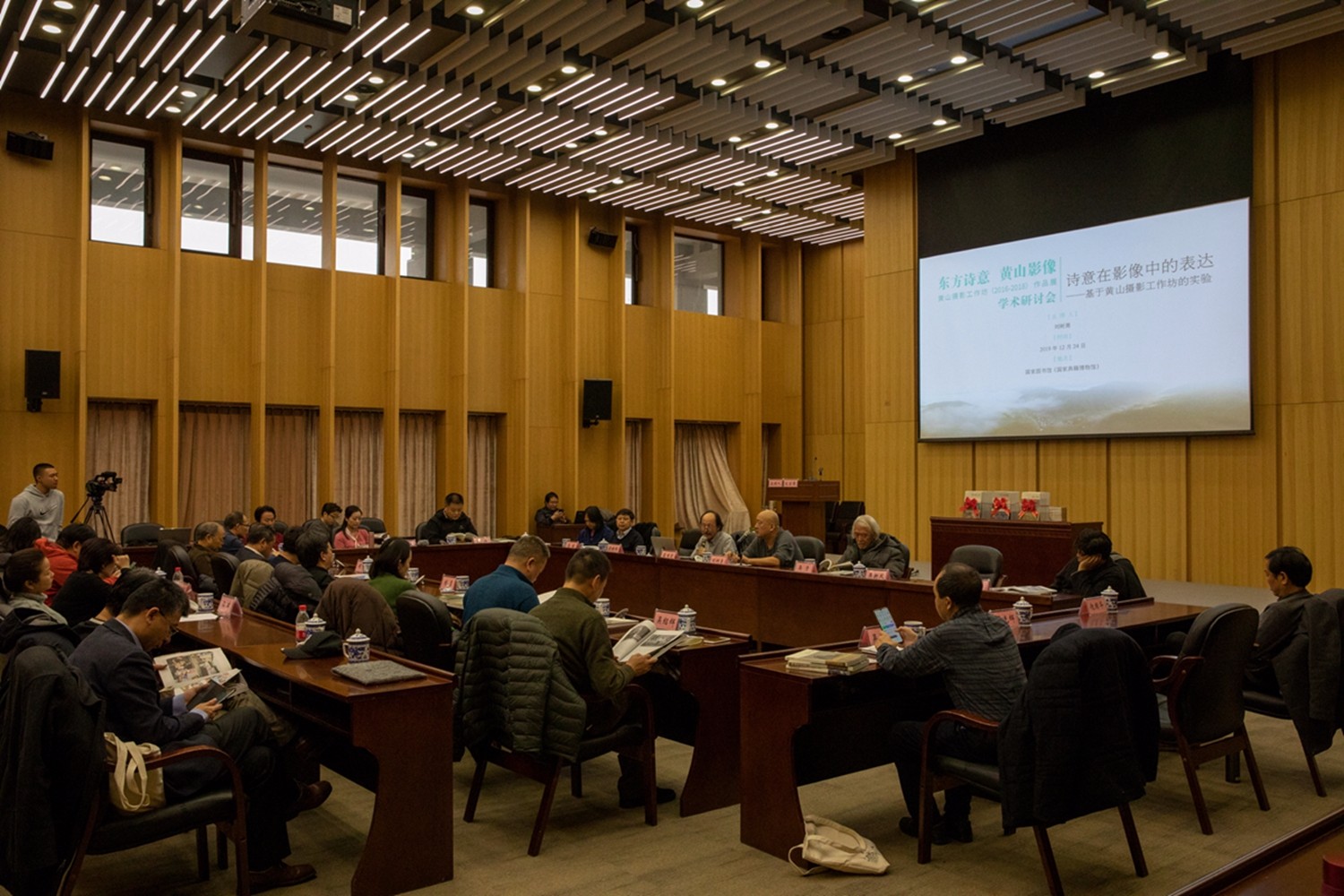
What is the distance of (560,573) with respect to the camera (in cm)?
1011

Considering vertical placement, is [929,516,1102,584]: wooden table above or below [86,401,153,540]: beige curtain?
below

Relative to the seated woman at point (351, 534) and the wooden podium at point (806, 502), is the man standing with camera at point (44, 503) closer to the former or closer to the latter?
the seated woman at point (351, 534)

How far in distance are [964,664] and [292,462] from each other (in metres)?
10.6

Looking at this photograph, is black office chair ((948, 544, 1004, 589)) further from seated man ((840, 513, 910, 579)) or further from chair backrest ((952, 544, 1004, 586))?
seated man ((840, 513, 910, 579))

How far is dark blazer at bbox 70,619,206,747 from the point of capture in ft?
10.3

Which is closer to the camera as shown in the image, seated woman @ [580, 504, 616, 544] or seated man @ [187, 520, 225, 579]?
seated man @ [187, 520, 225, 579]

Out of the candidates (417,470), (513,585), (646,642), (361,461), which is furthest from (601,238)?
(646,642)

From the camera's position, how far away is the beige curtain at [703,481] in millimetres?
16031

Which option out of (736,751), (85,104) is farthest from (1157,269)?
(85,104)

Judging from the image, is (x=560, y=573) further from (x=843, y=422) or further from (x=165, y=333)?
(x=843, y=422)

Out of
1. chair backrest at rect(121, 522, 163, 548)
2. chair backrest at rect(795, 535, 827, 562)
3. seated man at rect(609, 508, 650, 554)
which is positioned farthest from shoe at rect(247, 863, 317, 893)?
chair backrest at rect(121, 522, 163, 548)

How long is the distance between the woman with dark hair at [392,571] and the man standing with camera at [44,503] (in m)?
4.62

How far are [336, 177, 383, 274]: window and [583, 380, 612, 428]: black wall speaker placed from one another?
129 inches

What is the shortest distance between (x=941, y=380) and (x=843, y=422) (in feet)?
14.5
